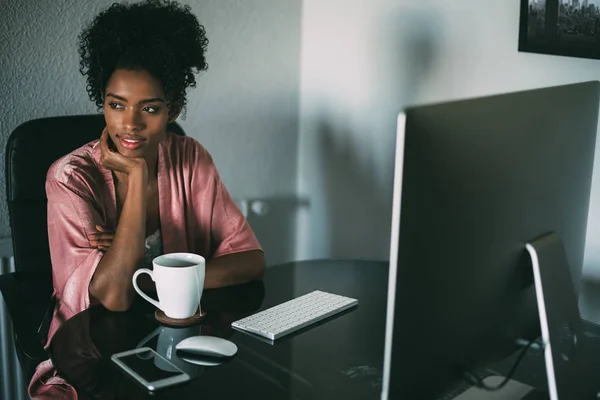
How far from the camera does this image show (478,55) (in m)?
1.92

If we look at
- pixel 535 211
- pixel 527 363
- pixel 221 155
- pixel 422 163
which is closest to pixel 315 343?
pixel 527 363

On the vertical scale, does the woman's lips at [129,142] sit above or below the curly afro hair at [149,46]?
below

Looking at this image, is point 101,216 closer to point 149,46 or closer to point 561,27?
point 149,46

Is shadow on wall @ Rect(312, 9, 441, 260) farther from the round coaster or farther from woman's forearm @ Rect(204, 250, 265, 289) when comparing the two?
the round coaster

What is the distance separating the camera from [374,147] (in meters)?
2.31

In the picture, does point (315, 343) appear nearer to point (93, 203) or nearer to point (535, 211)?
point (535, 211)

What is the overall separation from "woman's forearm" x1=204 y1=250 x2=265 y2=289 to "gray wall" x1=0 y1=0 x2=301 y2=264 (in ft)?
2.44

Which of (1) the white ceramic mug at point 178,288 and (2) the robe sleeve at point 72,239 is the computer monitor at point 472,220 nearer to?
(1) the white ceramic mug at point 178,288

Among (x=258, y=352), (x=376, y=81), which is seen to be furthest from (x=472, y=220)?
(x=376, y=81)

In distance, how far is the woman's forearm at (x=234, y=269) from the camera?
1408 mm

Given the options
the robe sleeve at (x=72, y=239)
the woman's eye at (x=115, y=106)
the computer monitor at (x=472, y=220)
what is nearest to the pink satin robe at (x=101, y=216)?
the robe sleeve at (x=72, y=239)

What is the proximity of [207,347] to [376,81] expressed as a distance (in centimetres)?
139

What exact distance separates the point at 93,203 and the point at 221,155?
0.87m

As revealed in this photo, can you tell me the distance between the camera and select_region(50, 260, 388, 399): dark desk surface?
98 centimetres
